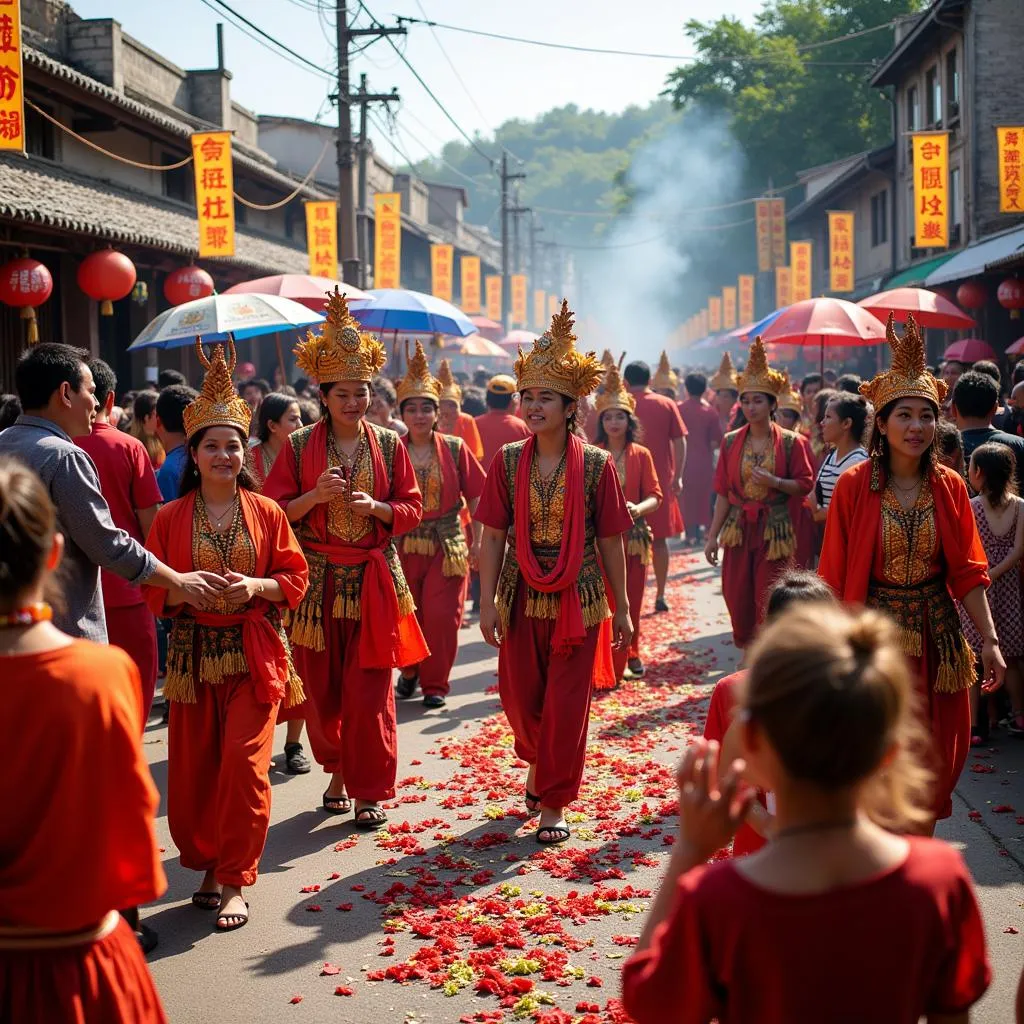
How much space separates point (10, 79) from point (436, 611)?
6.16 m

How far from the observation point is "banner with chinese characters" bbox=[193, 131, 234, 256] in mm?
17688

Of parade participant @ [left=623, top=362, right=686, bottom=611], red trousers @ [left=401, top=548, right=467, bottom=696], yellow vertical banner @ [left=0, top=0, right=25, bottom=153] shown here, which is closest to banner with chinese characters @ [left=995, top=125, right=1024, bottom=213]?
parade participant @ [left=623, top=362, right=686, bottom=611]

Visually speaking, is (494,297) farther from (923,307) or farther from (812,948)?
(812,948)

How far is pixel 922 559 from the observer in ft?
16.8

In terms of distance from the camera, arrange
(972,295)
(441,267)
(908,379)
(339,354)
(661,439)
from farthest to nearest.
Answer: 1. (441,267)
2. (972,295)
3. (661,439)
4. (339,354)
5. (908,379)

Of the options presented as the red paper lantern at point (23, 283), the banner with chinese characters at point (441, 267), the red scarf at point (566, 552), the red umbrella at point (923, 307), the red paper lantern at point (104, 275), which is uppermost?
the banner with chinese characters at point (441, 267)

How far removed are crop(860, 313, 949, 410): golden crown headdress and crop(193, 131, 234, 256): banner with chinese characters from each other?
1369cm

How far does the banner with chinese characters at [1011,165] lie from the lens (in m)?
19.1

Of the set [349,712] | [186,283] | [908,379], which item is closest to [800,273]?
[186,283]

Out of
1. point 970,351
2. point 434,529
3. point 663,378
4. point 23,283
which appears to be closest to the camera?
point 434,529

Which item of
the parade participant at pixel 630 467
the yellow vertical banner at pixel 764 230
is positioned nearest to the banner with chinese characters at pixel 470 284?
the yellow vertical banner at pixel 764 230

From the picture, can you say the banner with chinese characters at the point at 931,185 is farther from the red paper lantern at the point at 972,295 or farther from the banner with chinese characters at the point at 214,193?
the banner with chinese characters at the point at 214,193

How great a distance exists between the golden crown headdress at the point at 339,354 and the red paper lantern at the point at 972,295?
16706 mm

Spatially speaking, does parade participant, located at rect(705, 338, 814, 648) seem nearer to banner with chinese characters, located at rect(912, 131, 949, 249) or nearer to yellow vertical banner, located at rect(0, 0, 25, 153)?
yellow vertical banner, located at rect(0, 0, 25, 153)
